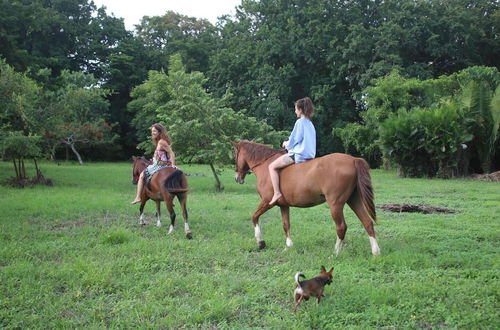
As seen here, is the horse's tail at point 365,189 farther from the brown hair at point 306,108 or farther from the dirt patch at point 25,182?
the dirt patch at point 25,182

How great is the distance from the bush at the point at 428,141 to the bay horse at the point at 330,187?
14.7m

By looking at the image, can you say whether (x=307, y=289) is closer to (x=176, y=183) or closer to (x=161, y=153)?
(x=176, y=183)

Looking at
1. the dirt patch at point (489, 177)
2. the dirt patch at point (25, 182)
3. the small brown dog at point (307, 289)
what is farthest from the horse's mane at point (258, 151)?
the dirt patch at point (489, 177)

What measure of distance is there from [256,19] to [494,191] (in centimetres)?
2922

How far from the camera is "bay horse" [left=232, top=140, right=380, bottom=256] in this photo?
6012mm

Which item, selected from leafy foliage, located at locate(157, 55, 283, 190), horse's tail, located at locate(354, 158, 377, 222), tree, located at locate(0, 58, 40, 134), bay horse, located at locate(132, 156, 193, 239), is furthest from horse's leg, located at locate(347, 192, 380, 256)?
tree, located at locate(0, 58, 40, 134)

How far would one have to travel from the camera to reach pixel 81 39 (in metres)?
40.7

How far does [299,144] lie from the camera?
22.1ft

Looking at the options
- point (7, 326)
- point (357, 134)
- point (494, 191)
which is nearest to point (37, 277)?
point (7, 326)

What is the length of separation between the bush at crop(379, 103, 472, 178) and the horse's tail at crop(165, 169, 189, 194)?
14861 millimetres

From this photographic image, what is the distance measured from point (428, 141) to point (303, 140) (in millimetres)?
14857

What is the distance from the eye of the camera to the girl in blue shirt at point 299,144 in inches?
261

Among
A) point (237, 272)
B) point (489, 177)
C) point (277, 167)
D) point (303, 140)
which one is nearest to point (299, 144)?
point (303, 140)

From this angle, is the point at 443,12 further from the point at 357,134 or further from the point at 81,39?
the point at 81,39
